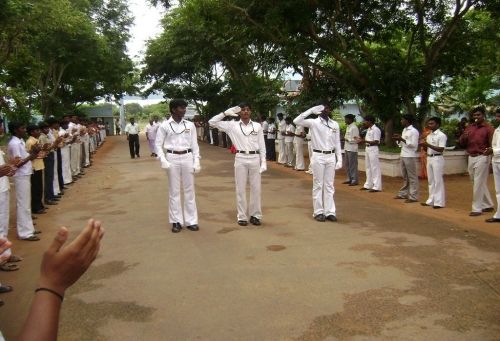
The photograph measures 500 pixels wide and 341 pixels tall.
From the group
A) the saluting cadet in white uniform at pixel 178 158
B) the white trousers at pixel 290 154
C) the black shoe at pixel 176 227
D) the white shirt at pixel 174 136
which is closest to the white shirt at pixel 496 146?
the saluting cadet in white uniform at pixel 178 158

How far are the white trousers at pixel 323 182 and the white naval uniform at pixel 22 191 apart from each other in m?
4.41

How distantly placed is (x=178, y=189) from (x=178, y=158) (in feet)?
1.57

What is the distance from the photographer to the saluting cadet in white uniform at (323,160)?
7852 millimetres

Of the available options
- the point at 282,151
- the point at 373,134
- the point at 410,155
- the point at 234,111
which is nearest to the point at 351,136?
the point at 373,134

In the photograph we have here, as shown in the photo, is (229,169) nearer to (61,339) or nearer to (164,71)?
(61,339)

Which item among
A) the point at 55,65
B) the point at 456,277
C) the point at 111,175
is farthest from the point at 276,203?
the point at 55,65

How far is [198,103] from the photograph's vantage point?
32906 mm

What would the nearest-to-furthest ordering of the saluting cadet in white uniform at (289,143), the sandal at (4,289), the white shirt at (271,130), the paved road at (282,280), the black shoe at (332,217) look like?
the paved road at (282,280)
the sandal at (4,289)
the black shoe at (332,217)
the saluting cadet in white uniform at (289,143)
the white shirt at (271,130)

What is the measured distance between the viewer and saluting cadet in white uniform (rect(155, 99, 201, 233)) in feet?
23.9

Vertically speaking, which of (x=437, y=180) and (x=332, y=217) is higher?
(x=437, y=180)

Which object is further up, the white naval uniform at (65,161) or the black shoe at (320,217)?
the white naval uniform at (65,161)

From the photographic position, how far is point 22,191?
22.2 feet

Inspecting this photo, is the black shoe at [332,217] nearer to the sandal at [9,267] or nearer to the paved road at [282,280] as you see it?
the paved road at [282,280]

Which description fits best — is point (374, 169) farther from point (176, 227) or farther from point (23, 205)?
point (23, 205)
